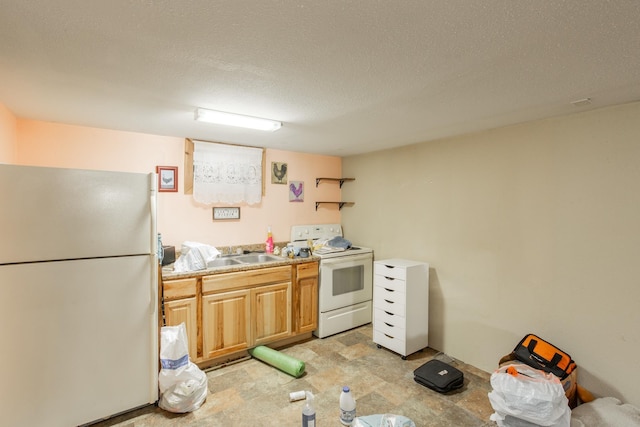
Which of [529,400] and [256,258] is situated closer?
[529,400]

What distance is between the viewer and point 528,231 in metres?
2.57

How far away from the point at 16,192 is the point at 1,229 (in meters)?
0.23

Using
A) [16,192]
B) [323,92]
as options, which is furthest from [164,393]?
[323,92]

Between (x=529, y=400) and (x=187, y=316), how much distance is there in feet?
8.58

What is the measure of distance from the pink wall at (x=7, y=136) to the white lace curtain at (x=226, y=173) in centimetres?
139

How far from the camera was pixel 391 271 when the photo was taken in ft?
10.5

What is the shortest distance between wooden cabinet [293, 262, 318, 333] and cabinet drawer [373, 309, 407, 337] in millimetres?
709

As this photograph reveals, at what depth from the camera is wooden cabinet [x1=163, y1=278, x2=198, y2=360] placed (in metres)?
2.62

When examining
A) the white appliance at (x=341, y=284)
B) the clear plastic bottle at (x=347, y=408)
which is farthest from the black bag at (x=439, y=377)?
the white appliance at (x=341, y=284)

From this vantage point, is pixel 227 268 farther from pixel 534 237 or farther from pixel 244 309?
pixel 534 237

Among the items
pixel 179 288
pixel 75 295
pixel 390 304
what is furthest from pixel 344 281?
pixel 75 295

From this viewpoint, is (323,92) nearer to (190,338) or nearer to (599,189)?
(599,189)

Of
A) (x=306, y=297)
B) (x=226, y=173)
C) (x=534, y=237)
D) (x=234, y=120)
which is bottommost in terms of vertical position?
(x=306, y=297)

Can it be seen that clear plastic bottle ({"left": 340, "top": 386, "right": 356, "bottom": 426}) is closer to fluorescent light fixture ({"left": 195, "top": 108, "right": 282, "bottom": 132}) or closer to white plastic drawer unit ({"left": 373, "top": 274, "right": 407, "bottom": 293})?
white plastic drawer unit ({"left": 373, "top": 274, "right": 407, "bottom": 293})
